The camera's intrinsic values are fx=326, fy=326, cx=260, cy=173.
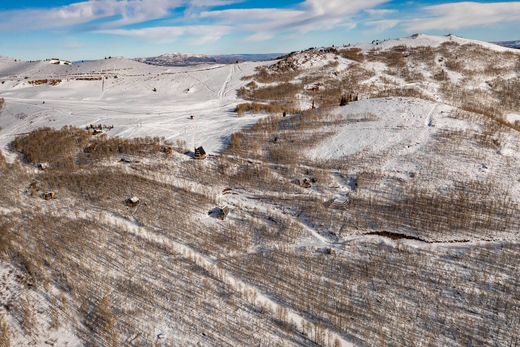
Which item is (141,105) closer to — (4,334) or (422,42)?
(4,334)

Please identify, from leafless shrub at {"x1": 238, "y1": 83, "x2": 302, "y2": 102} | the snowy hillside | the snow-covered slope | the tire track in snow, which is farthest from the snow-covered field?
the snow-covered slope

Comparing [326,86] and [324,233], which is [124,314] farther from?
[326,86]

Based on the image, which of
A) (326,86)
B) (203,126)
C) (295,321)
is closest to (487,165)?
(295,321)

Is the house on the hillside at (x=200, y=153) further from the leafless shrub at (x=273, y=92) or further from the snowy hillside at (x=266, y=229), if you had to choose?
the leafless shrub at (x=273, y=92)

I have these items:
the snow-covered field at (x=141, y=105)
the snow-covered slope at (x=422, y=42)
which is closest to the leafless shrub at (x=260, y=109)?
the snow-covered field at (x=141, y=105)

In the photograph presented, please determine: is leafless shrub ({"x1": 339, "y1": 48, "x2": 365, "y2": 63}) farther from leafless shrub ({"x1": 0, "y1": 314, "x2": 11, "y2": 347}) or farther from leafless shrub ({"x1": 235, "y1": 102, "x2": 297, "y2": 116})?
leafless shrub ({"x1": 0, "y1": 314, "x2": 11, "y2": 347})
